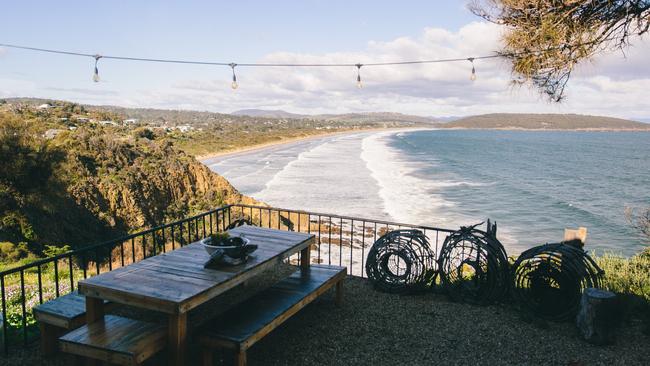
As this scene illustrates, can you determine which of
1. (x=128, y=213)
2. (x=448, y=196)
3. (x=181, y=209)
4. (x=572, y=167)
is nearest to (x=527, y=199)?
(x=448, y=196)

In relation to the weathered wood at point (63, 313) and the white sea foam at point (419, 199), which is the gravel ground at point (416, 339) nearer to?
the weathered wood at point (63, 313)

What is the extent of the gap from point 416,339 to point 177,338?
271 cm

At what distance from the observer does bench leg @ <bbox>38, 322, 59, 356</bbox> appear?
4867 millimetres

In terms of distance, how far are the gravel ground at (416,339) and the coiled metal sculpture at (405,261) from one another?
284 mm

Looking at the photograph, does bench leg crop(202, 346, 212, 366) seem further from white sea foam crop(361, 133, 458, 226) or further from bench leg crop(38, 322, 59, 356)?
white sea foam crop(361, 133, 458, 226)

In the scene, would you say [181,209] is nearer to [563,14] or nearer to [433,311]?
[433,311]

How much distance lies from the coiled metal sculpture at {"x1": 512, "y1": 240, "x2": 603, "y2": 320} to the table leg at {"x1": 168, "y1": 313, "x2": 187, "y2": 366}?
4.12 metres

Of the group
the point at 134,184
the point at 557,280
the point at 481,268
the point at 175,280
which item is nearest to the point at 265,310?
the point at 175,280

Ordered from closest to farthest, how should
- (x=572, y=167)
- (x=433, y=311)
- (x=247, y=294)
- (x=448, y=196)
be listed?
(x=433, y=311) < (x=247, y=294) < (x=448, y=196) < (x=572, y=167)

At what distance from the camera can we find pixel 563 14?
5.86 m

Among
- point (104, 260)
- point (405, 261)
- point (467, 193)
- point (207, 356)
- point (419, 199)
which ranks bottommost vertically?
point (467, 193)

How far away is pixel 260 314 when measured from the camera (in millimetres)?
4777

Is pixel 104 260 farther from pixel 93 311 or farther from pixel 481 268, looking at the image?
pixel 481 268

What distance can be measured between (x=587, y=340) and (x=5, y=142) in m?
17.0
